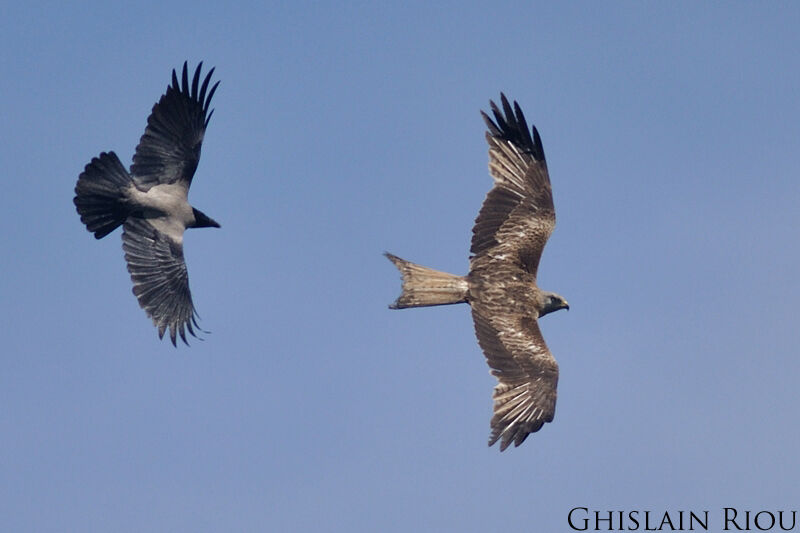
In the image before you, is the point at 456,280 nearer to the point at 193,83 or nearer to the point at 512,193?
the point at 512,193

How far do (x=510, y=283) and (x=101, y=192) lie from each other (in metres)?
5.29

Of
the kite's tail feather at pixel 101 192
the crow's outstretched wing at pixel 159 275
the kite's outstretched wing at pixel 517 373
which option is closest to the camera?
the kite's outstretched wing at pixel 517 373

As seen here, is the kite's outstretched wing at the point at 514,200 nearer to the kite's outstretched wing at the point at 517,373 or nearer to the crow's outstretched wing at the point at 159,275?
the kite's outstretched wing at the point at 517,373

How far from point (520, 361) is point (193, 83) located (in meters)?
5.56

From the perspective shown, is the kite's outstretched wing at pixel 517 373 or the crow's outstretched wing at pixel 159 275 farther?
the crow's outstretched wing at pixel 159 275

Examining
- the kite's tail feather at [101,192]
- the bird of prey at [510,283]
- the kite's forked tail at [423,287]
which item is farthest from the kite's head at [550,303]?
the kite's tail feather at [101,192]

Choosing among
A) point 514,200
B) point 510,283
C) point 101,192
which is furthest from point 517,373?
point 101,192

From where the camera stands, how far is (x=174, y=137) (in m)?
18.7

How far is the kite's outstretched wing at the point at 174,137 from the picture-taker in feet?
61.0

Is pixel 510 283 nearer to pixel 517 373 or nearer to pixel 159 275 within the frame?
pixel 517 373

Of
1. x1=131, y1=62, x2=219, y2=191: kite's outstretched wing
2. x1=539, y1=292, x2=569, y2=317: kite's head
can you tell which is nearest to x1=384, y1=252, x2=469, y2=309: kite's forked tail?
x1=539, y1=292, x2=569, y2=317: kite's head

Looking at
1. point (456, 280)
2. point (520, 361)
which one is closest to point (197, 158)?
point (456, 280)

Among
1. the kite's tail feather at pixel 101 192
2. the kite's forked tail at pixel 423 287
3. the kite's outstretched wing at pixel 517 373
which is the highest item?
the kite's tail feather at pixel 101 192

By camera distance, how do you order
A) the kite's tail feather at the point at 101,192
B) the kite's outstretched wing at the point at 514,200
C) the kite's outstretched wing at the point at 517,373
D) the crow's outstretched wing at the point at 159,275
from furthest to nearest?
1. the crow's outstretched wing at the point at 159,275
2. the kite's tail feather at the point at 101,192
3. the kite's outstretched wing at the point at 514,200
4. the kite's outstretched wing at the point at 517,373
